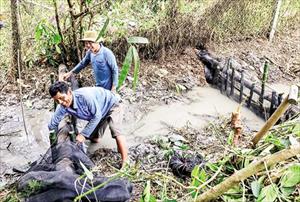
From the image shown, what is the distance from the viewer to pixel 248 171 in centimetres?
135

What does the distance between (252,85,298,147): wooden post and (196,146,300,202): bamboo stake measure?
0.79 ft

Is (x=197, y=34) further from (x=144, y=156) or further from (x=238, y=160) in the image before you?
(x=238, y=160)

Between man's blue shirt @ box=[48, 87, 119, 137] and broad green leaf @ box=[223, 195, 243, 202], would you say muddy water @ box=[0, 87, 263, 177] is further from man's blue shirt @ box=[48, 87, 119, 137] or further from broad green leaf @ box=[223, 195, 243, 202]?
broad green leaf @ box=[223, 195, 243, 202]

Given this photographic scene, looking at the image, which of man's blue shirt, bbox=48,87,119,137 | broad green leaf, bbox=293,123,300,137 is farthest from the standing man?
broad green leaf, bbox=293,123,300,137

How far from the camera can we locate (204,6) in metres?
7.90

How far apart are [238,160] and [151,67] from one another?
569cm

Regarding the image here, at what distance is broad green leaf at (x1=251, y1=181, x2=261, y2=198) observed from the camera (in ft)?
4.43

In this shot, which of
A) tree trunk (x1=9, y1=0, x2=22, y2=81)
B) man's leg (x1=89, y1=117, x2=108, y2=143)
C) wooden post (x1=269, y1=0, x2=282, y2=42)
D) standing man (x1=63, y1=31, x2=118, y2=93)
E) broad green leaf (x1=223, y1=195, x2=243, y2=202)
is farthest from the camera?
wooden post (x1=269, y1=0, x2=282, y2=42)

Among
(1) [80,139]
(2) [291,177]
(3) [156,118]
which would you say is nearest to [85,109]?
(1) [80,139]

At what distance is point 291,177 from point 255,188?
136 mm

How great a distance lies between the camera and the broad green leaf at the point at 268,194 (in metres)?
1.30

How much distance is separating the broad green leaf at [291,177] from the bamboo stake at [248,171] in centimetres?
4

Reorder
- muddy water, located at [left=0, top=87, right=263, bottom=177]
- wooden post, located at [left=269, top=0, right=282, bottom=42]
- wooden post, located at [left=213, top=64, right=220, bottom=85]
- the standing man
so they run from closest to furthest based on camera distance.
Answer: the standing man, muddy water, located at [left=0, top=87, right=263, bottom=177], wooden post, located at [left=213, top=64, right=220, bottom=85], wooden post, located at [left=269, top=0, right=282, bottom=42]

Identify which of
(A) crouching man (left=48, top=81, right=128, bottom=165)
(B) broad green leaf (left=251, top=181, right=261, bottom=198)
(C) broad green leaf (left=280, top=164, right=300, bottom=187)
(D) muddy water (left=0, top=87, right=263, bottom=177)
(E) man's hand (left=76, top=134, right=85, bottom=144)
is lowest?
(D) muddy water (left=0, top=87, right=263, bottom=177)
